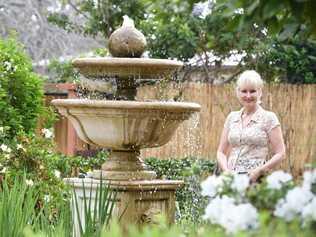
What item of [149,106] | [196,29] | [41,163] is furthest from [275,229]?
[196,29]

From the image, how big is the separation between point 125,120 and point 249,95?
896mm

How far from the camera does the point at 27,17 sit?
2217cm

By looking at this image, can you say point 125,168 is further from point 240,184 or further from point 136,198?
point 240,184

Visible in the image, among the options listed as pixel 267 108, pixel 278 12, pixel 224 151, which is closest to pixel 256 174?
pixel 224 151

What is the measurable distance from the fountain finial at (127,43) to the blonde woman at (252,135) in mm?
999

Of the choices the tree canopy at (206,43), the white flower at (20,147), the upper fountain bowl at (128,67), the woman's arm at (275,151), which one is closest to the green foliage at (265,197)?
the woman's arm at (275,151)

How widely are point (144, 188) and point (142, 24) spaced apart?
379 inches

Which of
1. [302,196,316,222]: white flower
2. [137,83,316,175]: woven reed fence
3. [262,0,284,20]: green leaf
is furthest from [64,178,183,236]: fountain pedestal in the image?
[137,83,316,175]: woven reed fence

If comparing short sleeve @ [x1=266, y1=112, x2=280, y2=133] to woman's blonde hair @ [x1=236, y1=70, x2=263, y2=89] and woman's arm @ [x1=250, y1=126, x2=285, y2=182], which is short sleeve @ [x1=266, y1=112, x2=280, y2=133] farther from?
woman's blonde hair @ [x1=236, y1=70, x2=263, y2=89]

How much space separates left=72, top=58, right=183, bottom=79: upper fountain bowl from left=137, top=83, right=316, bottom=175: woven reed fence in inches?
235

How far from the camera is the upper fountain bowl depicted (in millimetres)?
6949

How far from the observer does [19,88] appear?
1086 cm

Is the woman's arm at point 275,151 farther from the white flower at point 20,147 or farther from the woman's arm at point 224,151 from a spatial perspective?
the white flower at point 20,147

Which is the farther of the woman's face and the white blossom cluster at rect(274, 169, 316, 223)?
the woman's face
